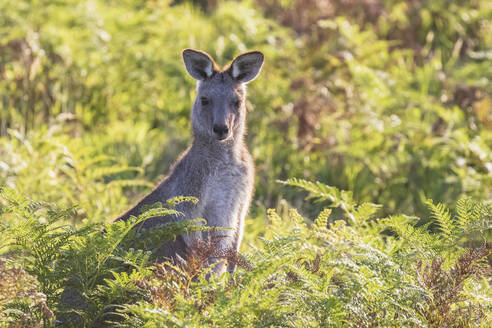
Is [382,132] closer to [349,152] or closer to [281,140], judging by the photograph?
[349,152]

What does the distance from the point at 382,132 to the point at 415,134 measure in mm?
553

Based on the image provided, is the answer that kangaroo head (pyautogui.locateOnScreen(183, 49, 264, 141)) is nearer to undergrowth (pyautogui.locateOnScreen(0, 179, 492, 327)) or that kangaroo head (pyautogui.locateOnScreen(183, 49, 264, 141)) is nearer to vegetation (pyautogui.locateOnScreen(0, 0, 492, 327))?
vegetation (pyautogui.locateOnScreen(0, 0, 492, 327))

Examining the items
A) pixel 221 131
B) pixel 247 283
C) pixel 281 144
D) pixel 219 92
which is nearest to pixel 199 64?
pixel 219 92

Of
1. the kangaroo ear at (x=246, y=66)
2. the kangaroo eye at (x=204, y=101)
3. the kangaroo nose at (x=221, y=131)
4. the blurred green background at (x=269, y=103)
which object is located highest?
the kangaroo ear at (x=246, y=66)

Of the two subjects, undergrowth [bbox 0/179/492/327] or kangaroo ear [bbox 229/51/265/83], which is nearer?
undergrowth [bbox 0/179/492/327]

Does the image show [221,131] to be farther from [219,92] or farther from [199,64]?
[199,64]

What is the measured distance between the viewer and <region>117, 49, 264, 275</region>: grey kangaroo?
173 inches

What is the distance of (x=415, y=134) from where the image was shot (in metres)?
7.37

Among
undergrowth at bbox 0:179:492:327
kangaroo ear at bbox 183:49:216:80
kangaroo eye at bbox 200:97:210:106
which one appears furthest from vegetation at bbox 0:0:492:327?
kangaroo ear at bbox 183:49:216:80

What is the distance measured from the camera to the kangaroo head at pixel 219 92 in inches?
185

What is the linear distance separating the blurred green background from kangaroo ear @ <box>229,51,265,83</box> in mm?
1572

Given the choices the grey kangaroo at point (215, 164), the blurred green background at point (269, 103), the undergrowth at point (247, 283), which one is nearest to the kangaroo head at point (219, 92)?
the grey kangaroo at point (215, 164)

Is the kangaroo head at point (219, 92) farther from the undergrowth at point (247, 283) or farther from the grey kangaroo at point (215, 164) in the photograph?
the undergrowth at point (247, 283)

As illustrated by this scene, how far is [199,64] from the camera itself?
4.98 metres
